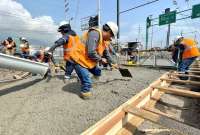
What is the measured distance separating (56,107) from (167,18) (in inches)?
893

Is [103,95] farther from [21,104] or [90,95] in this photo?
[21,104]

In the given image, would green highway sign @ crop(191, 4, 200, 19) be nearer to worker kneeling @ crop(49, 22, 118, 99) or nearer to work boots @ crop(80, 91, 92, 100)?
worker kneeling @ crop(49, 22, 118, 99)

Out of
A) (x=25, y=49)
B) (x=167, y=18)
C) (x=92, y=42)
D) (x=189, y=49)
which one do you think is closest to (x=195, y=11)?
(x=167, y=18)

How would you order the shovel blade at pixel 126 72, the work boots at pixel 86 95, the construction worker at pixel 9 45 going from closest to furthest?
the work boots at pixel 86 95, the shovel blade at pixel 126 72, the construction worker at pixel 9 45

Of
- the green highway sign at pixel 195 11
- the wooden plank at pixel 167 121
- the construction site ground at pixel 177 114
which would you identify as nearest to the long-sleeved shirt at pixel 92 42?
the wooden plank at pixel 167 121

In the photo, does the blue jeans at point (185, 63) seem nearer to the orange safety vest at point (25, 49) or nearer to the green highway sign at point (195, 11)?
the orange safety vest at point (25, 49)

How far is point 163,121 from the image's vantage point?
293 centimetres

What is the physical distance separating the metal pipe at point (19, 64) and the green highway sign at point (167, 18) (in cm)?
2077

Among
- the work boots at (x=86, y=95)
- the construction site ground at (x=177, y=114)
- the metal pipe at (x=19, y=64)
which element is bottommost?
the construction site ground at (x=177, y=114)

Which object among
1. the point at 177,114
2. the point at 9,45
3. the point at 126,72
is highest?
the point at 9,45

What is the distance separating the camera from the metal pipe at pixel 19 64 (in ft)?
14.5

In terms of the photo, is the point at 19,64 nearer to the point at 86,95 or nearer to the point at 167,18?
the point at 86,95

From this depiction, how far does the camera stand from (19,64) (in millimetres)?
4766

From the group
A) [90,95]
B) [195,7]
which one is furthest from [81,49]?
[195,7]
